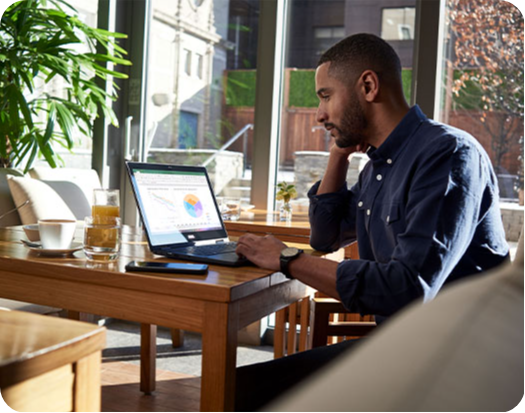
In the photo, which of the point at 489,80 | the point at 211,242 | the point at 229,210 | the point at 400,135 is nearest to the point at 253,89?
the point at 229,210

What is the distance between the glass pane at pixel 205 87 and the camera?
4102 millimetres

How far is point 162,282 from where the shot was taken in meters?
1.40

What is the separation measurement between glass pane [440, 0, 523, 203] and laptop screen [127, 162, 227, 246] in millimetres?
2075

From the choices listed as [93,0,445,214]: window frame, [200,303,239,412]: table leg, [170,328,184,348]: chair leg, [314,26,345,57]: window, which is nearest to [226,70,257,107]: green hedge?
[93,0,445,214]: window frame

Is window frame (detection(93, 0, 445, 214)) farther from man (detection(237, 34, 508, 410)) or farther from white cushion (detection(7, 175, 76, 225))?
man (detection(237, 34, 508, 410))

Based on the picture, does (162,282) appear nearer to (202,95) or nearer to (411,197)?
(411,197)

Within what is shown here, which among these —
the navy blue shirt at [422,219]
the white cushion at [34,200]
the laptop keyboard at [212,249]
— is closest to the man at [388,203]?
the navy blue shirt at [422,219]

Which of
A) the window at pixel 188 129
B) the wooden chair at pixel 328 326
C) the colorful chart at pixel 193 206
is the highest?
the window at pixel 188 129

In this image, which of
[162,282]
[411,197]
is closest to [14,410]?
[162,282]

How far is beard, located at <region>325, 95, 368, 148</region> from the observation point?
5.97 ft

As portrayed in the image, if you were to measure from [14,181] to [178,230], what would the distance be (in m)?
1.62

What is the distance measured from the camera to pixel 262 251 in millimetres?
1654

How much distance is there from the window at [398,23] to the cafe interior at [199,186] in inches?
0.5

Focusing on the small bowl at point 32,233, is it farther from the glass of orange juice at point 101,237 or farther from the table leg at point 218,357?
the table leg at point 218,357
